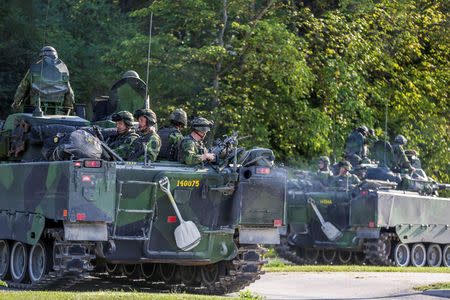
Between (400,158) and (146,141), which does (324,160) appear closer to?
(400,158)

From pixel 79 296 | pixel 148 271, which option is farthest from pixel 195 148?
pixel 79 296

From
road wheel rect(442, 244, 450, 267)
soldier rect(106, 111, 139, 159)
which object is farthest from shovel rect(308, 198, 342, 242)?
soldier rect(106, 111, 139, 159)

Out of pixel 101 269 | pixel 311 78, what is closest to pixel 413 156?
pixel 311 78

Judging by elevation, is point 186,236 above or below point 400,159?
below

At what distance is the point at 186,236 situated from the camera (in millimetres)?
13438

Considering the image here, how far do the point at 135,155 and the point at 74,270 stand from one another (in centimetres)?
218

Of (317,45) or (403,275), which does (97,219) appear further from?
(317,45)

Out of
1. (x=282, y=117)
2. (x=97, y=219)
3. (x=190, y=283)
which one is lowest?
(x=190, y=283)

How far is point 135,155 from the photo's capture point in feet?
45.6

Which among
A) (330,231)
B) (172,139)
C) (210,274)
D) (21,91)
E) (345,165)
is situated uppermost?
(21,91)

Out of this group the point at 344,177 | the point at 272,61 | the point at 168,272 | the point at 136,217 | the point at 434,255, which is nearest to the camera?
the point at 136,217

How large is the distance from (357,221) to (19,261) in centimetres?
1052

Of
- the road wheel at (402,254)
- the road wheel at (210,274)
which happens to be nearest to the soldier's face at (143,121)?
the road wheel at (210,274)

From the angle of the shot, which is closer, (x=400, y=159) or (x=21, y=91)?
(x=21, y=91)
